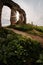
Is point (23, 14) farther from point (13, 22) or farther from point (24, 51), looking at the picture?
point (24, 51)

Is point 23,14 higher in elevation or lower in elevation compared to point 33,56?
higher

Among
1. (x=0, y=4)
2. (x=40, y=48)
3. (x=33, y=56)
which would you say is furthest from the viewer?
(x=0, y=4)

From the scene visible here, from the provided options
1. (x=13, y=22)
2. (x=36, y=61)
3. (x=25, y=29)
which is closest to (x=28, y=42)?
(x=36, y=61)

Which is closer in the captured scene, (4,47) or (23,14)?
(4,47)

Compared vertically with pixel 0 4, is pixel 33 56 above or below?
below

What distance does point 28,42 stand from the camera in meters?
12.6

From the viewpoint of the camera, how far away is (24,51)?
36.9 feet

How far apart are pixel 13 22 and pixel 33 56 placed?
43.1ft

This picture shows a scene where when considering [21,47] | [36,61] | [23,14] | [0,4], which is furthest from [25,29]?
[36,61]

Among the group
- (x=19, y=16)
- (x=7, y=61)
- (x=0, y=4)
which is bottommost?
(x=7, y=61)

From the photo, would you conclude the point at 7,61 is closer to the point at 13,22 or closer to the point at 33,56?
the point at 33,56

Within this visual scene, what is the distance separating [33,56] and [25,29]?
313 inches

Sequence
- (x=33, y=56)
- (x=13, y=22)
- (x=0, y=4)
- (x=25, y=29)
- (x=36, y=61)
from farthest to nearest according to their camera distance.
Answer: (x=13, y=22) < (x=25, y=29) < (x=0, y=4) < (x=33, y=56) < (x=36, y=61)

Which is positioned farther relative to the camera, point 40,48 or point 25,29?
point 25,29
